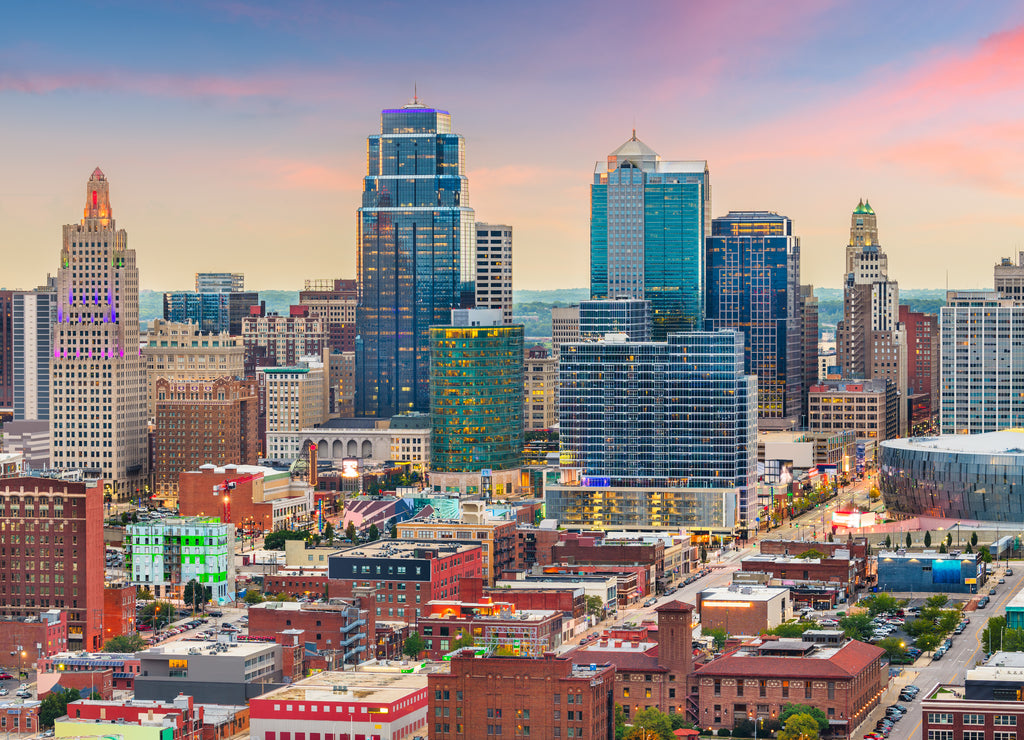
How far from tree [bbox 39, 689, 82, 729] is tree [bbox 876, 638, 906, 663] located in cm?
6550

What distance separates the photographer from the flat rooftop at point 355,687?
550 feet

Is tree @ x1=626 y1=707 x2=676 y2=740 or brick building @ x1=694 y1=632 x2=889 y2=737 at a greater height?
brick building @ x1=694 y1=632 x2=889 y2=737

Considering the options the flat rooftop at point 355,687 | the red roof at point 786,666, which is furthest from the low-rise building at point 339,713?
the red roof at point 786,666

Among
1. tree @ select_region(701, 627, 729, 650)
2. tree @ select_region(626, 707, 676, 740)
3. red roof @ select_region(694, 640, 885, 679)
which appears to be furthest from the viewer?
tree @ select_region(701, 627, 729, 650)

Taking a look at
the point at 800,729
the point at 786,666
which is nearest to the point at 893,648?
the point at 786,666

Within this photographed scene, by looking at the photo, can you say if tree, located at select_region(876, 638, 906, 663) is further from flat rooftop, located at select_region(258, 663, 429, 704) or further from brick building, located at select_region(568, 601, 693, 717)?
flat rooftop, located at select_region(258, 663, 429, 704)

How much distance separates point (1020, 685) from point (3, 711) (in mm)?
75534

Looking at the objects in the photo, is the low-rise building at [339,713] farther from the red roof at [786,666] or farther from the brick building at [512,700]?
the red roof at [786,666]

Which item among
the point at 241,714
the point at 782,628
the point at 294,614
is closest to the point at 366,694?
the point at 241,714

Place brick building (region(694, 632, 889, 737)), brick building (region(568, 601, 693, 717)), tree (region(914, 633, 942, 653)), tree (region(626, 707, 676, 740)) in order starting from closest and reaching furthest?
tree (region(626, 707, 676, 740)) → brick building (region(694, 632, 889, 737)) → brick building (region(568, 601, 693, 717)) → tree (region(914, 633, 942, 653))

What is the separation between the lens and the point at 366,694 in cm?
16962

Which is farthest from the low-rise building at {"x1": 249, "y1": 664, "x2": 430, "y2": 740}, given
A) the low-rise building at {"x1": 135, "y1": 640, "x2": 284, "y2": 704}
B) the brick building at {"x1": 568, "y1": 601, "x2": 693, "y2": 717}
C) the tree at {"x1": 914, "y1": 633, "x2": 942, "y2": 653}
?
the tree at {"x1": 914, "y1": 633, "x2": 942, "y2": 653}

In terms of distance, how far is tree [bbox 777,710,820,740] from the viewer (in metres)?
164

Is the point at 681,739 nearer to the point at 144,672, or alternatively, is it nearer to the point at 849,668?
the point at 849,668
